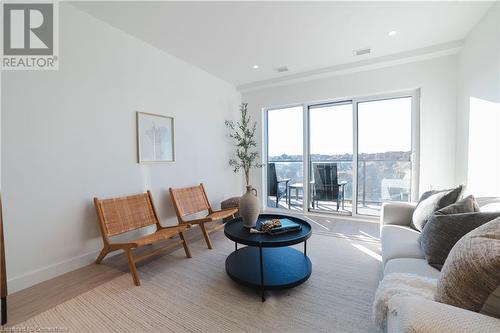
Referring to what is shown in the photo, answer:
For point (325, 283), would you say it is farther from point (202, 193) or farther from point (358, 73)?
point (358, 73)

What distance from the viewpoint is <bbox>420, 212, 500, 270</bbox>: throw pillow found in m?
1.35

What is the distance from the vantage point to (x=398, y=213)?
2408 mm

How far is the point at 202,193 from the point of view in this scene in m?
3.64

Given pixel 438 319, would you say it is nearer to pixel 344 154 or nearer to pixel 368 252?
pixel 368 252

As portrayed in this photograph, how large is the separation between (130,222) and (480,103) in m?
4.28

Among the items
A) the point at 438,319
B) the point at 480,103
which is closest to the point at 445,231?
the point at 438,319

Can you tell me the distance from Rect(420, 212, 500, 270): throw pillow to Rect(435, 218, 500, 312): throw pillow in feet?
1.55

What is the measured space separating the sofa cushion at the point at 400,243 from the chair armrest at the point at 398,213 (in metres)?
0.14

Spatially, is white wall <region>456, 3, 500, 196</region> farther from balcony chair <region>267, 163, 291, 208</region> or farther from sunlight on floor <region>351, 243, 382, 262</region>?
balcony chair <region>267, 163, 291, 208</region>

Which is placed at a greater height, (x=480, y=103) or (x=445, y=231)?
(x=480, y=103)

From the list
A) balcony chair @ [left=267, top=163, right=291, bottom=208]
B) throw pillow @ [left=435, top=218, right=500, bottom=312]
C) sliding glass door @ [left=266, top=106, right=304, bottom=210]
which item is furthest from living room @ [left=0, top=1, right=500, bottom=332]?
balcony chair @ [left=267, top=163, right=291, bottom=208]

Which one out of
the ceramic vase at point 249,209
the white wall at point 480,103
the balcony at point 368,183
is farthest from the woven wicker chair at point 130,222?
the white wall at point 480,103

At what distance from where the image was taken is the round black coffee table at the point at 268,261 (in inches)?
70.7

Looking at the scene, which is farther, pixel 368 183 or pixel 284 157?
pixel 284 157
